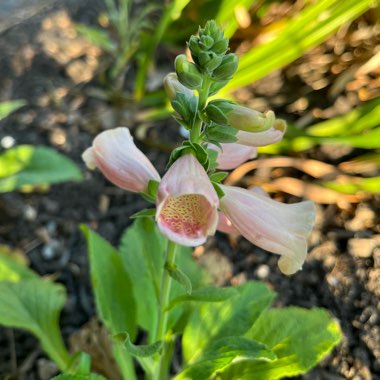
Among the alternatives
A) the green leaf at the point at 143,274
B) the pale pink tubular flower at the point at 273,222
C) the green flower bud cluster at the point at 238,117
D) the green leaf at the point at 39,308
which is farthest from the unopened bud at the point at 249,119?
the green leaf at the point at 39,308

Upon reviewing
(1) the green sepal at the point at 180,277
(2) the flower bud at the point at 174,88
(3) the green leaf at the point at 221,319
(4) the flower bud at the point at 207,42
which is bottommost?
(3) the green leaf at the point at 221,319

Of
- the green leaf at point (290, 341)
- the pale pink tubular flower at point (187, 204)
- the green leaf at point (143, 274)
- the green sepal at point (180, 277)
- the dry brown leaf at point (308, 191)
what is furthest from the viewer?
the dry brown leaf at point (308, 191)

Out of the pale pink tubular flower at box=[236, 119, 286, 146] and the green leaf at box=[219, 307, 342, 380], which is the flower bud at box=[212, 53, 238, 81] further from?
the green leaf at box=[219, 307, 342, 380]

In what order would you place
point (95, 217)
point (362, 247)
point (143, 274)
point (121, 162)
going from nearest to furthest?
point (121, 162), point (143, 274), point (362, 247), point (95, 217)

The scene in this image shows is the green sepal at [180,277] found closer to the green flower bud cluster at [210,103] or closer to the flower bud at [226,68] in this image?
the green flower bud cluster at [210,103]

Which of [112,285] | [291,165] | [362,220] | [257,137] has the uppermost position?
[257,137]

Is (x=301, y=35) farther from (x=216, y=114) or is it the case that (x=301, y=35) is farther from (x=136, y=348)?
(x=136, y=348)

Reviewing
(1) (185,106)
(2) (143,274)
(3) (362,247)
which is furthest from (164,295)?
(3) (362,247)

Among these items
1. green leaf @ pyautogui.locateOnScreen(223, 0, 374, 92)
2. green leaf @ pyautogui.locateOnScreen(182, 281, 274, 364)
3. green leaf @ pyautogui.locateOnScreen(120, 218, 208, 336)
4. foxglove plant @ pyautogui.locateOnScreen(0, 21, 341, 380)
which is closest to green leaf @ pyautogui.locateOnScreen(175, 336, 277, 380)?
foxglove plant @ pyautogui.locateOnScreen(0, 21, 341, 380)
